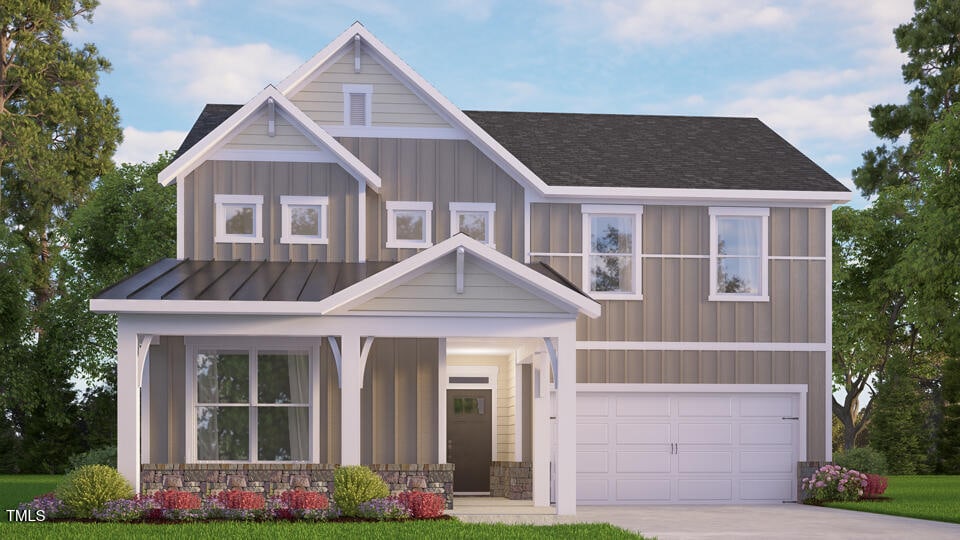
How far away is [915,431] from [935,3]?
14.9 meters

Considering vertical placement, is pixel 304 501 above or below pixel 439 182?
below

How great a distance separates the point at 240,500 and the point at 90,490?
2131mm

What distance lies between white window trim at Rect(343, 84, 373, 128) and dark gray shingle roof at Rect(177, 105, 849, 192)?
2932 mm

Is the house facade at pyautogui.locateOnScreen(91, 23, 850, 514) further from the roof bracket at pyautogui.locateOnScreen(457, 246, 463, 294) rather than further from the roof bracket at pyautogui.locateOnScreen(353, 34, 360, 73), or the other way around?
the roof bracket at pyautogui.locateOnScreen(457, 246, 463, 294)

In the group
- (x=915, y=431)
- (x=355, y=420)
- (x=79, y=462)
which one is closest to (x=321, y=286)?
(x=355, y=420)

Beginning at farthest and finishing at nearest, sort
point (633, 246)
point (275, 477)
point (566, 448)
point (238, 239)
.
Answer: point (633, 246), point (238, 239), point (275, 477), point (566, 448)

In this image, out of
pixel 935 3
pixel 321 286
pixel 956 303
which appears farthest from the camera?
pixel 935 3

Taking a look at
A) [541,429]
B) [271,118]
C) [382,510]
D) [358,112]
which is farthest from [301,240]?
[382,510]

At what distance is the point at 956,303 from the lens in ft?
114

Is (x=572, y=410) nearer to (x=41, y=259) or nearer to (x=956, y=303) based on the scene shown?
(x=956, y=303)

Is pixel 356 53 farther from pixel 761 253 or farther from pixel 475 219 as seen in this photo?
pixel 761 253

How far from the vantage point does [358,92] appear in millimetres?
23203

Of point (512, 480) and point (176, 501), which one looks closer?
point (176, 501)

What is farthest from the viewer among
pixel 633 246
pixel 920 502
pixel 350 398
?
pixel 633 246
